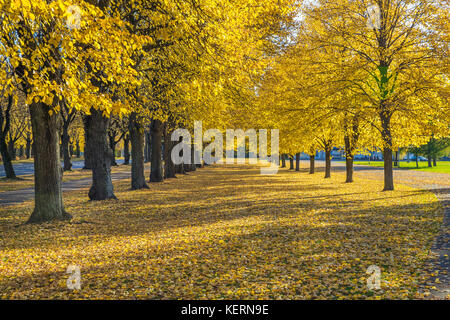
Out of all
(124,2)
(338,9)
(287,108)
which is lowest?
(287,108)

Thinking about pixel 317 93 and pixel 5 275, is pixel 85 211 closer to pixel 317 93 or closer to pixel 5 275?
pixel 5 275

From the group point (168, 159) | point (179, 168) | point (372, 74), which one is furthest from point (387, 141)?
point (179, 168)

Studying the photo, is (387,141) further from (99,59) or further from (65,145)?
(65,145)

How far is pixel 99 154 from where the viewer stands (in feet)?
51.2

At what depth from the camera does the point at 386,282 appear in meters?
5.86

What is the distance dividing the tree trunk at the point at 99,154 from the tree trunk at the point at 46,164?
13.7ft

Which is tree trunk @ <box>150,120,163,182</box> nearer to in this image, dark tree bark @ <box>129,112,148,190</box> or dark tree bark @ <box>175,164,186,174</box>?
dark tree bark @ <box>129,112,148,190</box>

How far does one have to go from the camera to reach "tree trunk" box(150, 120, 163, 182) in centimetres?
2489

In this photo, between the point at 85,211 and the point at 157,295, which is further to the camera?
the point at 85,211

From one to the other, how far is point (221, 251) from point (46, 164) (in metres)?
6.41

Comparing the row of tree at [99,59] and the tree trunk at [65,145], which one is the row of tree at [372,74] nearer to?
the row of tree at [99,59]

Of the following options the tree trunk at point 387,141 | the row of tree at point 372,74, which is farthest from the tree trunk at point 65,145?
the tree trunk at point 387,141
